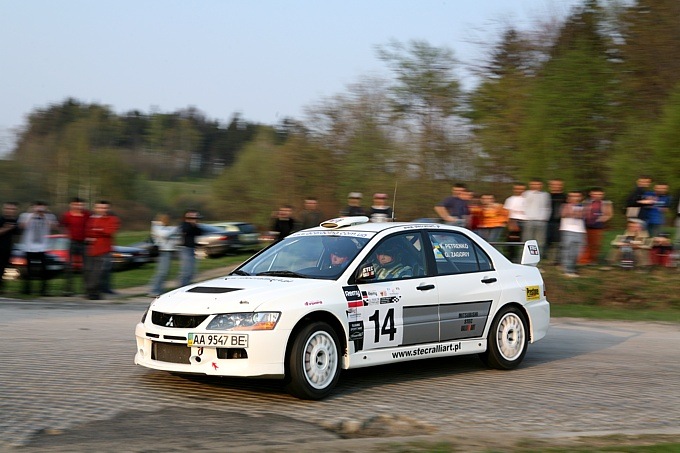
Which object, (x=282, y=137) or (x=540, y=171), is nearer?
(x=540, y=171)

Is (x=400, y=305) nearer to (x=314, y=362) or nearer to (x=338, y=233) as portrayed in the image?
(x=338, y=233)

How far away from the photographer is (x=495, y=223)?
18.5 metres

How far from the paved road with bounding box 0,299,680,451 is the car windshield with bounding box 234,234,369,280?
3.67ft

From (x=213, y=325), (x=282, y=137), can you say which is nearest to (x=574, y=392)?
(x=213, y=325)

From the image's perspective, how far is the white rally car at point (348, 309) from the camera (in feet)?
24.9

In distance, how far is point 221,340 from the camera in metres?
7.52

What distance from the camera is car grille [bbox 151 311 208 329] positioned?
25.2 ft

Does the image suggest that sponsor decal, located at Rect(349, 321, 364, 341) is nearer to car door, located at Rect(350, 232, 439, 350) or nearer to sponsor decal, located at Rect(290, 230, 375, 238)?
car door, located at Rect(350, 232, 439, 350)

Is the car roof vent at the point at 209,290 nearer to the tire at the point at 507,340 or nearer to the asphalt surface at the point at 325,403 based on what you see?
the asphalt surface at the point at 325,403

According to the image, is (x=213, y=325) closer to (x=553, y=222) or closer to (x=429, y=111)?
(x=553, y=222)

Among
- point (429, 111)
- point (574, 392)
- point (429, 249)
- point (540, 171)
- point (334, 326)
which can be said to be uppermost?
point (429, 111)

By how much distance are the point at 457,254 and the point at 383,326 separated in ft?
5.32

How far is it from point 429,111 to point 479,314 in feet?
72.8

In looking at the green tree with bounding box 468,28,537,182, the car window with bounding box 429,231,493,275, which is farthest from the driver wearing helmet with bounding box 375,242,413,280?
the green tree with bounding box 468,28,537,182
